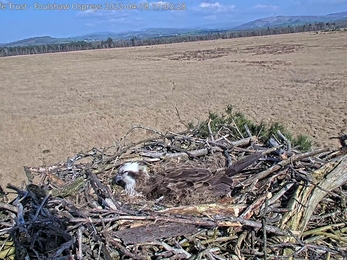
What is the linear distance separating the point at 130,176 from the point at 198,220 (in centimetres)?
91

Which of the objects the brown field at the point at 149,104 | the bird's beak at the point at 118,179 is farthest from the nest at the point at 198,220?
the brown field at the point at 149,104

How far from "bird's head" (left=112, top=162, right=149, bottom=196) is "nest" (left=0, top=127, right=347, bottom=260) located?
0.06 metres

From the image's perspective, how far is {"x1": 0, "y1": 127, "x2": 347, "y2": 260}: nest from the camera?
98.3 inches

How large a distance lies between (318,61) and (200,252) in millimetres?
28099

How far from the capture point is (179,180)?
3.11 meters

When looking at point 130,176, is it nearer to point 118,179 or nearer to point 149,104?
point 118,179

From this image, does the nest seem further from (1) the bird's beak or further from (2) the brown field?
(2) the brown field

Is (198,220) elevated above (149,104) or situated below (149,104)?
above

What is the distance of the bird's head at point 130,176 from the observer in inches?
126

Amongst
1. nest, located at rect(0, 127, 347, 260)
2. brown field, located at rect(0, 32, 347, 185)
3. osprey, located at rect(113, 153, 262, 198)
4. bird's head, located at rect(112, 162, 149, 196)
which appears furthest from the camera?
brown field, located at rect(0, 32, 347, 185)

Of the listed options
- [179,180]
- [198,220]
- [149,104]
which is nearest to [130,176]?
[179,180]

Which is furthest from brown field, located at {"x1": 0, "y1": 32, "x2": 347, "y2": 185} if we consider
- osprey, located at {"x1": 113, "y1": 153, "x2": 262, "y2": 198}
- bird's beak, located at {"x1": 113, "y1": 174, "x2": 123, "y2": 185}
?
osprey, located at {"x1": 113, "y1": 153, "x2": 262, "y2": 198}

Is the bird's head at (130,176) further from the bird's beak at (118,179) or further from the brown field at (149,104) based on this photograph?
the brown field at (149,104)

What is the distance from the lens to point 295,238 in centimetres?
250
